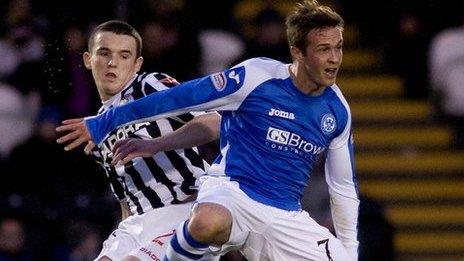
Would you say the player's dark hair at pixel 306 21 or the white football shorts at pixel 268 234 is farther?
the player's dark hair at pixel 306 21

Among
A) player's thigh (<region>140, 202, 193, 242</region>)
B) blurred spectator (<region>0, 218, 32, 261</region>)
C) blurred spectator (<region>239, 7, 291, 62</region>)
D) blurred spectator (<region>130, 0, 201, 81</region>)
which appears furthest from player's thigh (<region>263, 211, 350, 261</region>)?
blurred spectator (<region>239, 7, 291, 62</region>)

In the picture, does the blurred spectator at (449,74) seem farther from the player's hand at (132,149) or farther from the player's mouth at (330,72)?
the player's hand at (132,149)

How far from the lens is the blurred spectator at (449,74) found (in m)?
12.4

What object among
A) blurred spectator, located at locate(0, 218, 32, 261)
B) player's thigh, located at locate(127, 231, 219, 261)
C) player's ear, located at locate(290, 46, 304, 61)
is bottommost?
blurred spectator, located at locate(0, 218, 32, 261)

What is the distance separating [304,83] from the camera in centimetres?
820

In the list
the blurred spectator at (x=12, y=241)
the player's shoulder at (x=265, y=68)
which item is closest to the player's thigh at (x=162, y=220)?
the player's shoulder at (x=265, y=68)

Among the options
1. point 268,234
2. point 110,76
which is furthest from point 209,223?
point 110,76

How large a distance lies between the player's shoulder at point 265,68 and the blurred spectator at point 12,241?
10.9ft

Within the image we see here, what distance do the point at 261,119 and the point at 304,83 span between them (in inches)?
11.6

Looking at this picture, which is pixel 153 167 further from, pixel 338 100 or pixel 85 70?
pixel 85 70

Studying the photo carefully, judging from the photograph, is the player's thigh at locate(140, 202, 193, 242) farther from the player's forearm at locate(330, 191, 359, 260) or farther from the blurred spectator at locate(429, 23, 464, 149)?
the blurred spectator at locate(429, 23, 464, 149)

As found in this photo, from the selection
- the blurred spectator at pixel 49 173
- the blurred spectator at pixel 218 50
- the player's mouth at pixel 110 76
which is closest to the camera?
the player's mouth at pixel 110 76

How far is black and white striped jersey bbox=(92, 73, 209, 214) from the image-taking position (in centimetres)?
857

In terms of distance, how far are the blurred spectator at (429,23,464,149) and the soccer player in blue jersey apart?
4266 mm
